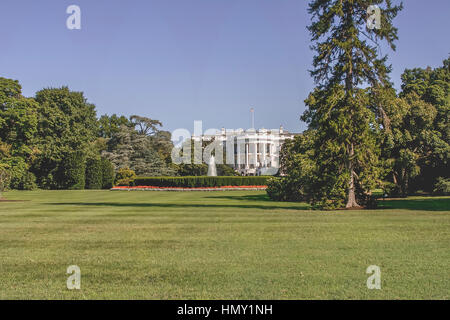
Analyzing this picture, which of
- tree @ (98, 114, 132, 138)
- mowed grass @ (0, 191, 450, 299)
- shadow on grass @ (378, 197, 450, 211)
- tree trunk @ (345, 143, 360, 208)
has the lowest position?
mowed grass @ (0, 191, 450, 299)

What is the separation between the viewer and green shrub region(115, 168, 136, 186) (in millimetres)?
65662

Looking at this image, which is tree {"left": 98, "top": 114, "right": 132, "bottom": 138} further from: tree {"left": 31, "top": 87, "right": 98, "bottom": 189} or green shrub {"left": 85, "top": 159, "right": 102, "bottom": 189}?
green shrub {"left": 85, "top": 159, "right": 102, "bottom": 189}

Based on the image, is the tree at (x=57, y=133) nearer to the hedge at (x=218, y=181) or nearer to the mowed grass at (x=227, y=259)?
the hedge at (x=218, y=181)

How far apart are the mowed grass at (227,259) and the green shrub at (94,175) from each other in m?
51.1

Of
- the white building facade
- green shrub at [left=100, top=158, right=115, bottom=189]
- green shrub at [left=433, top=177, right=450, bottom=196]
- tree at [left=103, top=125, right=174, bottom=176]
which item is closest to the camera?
green shrub at [left=433, top=177, right=450, bottom=196]

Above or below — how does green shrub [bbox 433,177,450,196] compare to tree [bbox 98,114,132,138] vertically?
below

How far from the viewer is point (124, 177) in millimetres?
66312

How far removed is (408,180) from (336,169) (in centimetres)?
2015

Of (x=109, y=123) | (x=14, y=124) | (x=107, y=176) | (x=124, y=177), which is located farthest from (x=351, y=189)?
(x=109, y=123)

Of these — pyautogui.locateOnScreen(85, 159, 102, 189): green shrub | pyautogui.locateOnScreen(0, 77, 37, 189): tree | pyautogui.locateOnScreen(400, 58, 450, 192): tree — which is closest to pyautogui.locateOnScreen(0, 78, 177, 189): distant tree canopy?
pyautogui.locateOnScreen(85, 159, 102, 189): green shrub

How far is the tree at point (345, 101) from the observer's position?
2397cm

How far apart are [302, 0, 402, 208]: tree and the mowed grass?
24.0ft

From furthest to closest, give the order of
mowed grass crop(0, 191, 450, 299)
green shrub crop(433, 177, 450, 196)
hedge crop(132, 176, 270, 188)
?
hedge crop(132, 176, 270, 188)
green shrub crop(433, 177, 450, 196)
mowed grass crop(0, 191, 450, 299)
